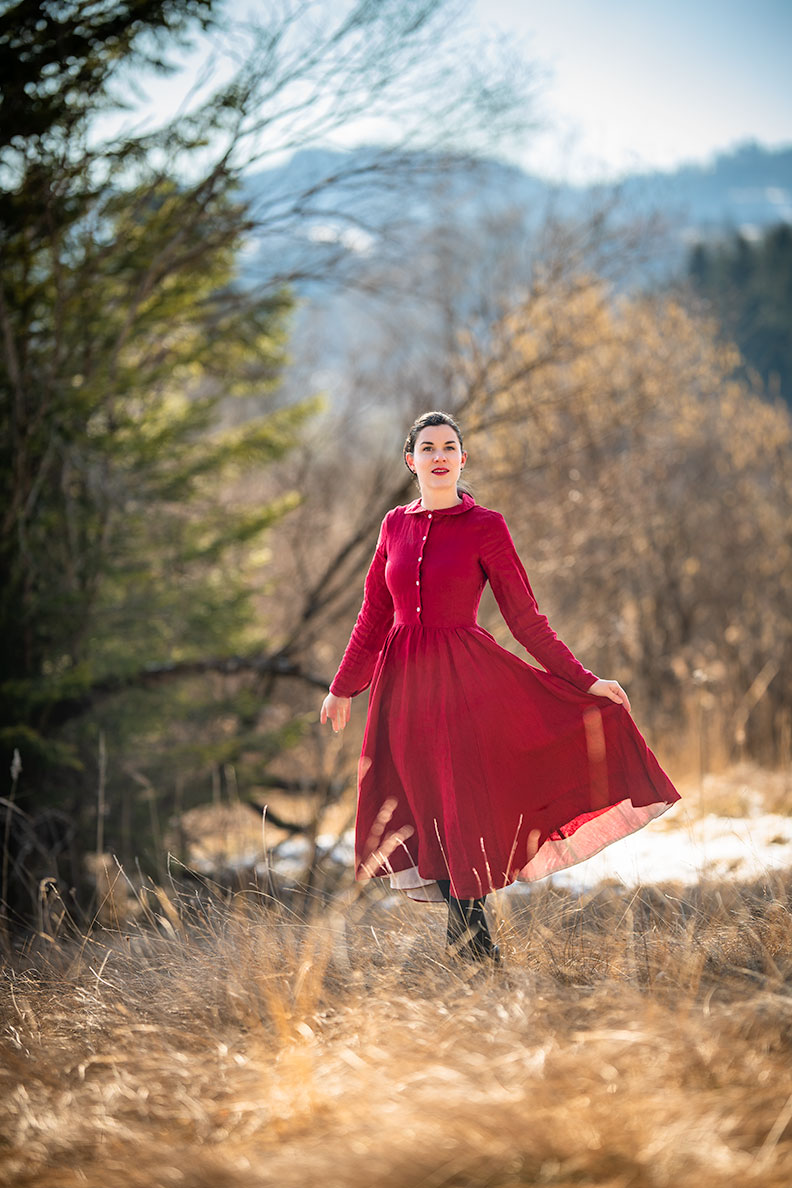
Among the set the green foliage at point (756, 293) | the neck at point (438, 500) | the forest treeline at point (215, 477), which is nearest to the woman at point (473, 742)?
the neck at point (438, 500)

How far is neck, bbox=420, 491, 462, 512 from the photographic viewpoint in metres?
2.78

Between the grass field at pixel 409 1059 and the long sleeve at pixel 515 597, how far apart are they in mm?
851

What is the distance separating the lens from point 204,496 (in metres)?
7.04

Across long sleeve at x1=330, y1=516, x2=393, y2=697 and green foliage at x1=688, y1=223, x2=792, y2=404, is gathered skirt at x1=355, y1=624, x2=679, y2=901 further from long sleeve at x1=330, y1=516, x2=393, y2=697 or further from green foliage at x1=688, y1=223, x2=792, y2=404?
green foliage at x1=688, y1=223, x2=792, y2=404

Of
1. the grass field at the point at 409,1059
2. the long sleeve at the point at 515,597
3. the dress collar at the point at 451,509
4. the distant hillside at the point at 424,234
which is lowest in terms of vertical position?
the grass field at the point at 409,1059

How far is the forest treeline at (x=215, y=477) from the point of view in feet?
17.5

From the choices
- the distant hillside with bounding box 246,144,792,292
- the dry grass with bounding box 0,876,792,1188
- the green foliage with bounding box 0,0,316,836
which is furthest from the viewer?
the distant hillside with bounding box 246,144,792,292

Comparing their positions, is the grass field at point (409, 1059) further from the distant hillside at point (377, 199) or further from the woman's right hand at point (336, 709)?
the distant hillside at point (377, 199)

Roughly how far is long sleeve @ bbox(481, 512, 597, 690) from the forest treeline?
1.47 metres

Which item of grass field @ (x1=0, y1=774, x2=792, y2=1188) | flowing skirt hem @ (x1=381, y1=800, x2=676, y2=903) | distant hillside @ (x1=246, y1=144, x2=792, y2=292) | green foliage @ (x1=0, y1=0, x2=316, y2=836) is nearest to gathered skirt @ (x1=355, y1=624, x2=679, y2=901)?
flowing skirt hem @ (x1=381, y1=800, x2=676, y2=903)

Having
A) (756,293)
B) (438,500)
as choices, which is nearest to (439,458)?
(438,500)

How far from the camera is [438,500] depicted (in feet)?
9.12

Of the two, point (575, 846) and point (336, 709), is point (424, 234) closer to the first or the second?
point (336, 709)

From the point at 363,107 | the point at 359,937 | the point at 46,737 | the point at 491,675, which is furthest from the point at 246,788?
the point at 363,107
